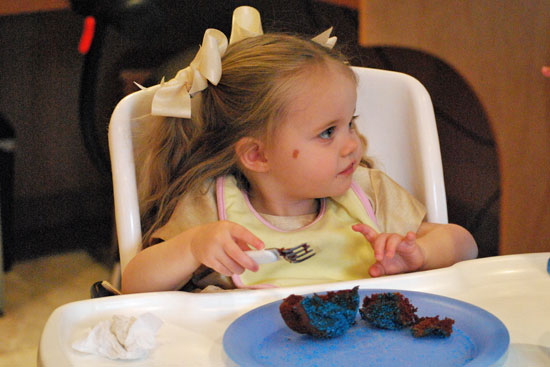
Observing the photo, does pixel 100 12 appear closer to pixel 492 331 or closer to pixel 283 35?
pixel 283 35

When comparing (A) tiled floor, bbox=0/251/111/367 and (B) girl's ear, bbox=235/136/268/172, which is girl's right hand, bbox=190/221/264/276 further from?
(A) tiled floor, bbox=0/251/111/367

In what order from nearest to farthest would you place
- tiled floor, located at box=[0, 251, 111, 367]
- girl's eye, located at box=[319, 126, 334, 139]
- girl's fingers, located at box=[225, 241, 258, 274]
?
girl's fingers, located at box=[225, 241, 258, 274] → girl's eye, located at box=[319, 126, 334, 139] → tiled floor, located at box=[0, 251, 111, 367]

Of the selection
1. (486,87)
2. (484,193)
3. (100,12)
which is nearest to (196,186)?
(100,12)

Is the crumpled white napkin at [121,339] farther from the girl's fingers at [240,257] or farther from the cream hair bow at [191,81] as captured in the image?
the cream hair bow at [191,81]

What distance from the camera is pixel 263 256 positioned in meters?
0.70

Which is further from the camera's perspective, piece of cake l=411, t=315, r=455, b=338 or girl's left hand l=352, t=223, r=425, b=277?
girl's left hand l=352, t=223, r=425, b=277

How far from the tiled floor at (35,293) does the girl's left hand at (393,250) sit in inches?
42.2

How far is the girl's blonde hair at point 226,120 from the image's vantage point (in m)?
0.95

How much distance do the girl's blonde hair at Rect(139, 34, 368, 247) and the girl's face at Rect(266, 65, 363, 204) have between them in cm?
2

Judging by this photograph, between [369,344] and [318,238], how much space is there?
0.33m

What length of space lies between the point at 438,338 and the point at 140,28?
1.34 m

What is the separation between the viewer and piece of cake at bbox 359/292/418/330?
2.14 ft

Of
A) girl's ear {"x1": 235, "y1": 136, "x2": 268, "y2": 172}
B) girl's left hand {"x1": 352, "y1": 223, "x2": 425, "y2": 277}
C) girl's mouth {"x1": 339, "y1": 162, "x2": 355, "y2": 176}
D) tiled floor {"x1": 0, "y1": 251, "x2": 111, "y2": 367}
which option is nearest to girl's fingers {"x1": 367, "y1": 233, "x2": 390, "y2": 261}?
girl's left hand {"x1": 352, "y1": 223, "x2": 425, "y2": 277}

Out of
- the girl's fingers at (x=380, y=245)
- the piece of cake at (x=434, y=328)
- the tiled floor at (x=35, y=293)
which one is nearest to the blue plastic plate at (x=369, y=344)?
the piece of cake at (x=434, y=328)
